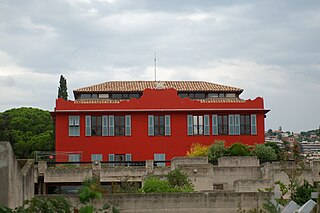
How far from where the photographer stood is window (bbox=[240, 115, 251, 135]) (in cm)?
5725

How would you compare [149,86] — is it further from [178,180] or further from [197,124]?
[178,180]

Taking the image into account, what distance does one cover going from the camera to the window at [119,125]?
56562mm

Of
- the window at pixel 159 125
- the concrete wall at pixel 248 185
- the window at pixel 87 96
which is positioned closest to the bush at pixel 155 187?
the concrete wall at pixel 248 185

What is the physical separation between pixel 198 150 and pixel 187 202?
27.0 m

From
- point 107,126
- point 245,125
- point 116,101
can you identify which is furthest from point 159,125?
point 245,125

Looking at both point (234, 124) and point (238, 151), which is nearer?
Result: point (238, 151)

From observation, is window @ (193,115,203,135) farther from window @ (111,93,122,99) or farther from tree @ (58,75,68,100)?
tree @ (58,75,68,100)

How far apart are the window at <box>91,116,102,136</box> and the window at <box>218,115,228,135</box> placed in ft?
35.5

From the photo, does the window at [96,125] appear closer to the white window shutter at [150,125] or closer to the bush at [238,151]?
the white window shutter at [150,125]

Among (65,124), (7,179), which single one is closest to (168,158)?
(65,124)

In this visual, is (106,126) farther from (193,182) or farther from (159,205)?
(159,205)

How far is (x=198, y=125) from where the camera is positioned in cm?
5747

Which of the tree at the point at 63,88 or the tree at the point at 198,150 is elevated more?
the tree at the point at 63,88

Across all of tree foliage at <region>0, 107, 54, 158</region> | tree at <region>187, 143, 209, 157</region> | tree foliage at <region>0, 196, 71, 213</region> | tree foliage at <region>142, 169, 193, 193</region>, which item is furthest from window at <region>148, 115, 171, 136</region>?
tree foliage at <region>0, 196, 71, 213</region>
